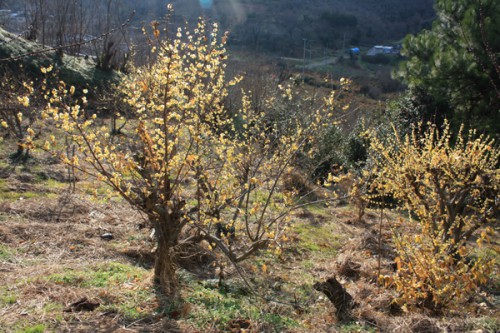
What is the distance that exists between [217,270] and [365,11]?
65477 mm

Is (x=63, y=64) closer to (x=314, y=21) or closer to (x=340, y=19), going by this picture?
(x=314, y=21)

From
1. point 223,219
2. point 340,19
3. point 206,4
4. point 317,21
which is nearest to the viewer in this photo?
point 223,219

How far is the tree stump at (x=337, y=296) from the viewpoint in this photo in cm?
458

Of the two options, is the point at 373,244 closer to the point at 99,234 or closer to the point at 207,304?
the point at 207,304

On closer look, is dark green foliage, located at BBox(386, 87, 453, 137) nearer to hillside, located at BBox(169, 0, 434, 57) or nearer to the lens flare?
Answer: hillside, located at BBox(169, 0, 434, 57)

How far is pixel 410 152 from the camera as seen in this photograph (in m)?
5.59

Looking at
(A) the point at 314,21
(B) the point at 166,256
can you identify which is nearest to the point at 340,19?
(A) the point at 314,21

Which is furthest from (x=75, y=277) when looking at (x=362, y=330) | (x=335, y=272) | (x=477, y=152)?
(x=477, y=152)

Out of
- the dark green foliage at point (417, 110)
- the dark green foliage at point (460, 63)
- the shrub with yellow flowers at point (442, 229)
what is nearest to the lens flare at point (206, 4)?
the dark green foliage at point (417, 110)

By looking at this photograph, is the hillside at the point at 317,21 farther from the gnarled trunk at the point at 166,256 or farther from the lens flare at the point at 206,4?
the gnarled trunk at the point at 166,256

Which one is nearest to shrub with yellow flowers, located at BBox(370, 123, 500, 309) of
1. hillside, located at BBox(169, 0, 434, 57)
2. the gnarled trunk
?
the gnarled trunk

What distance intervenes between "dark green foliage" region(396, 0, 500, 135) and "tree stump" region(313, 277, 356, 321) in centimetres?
610

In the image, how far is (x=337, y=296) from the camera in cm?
463

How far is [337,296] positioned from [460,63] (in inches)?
283
